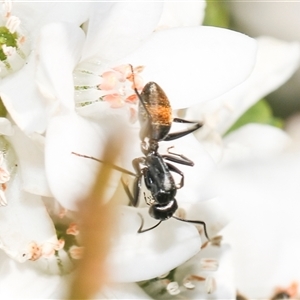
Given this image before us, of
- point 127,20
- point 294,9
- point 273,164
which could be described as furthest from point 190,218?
point 294,9

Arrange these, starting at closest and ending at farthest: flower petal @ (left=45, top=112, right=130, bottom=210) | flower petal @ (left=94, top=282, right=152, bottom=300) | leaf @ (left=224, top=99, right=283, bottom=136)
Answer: flower petal @ (left=45, top=112, right=130, bottom=210) < flower petal @ (left=94, top=282, right=152, bottom=300) < leaf @ (left=224, top=99, right=283, bottom=136)

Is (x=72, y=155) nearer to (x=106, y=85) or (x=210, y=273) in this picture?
(x=106, y=85)

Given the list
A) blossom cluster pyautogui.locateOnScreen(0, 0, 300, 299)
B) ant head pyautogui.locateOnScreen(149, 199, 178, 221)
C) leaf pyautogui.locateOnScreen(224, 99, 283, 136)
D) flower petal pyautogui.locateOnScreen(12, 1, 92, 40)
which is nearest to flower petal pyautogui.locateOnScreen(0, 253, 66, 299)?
blossom cluster pyautogui.locateOnScreen(0, 0, 300, 299)

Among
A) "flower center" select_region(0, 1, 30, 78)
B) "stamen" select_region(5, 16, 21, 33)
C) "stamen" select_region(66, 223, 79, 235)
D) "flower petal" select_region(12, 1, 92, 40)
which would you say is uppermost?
"flower petal" select_region(12, 1, 92, 40)

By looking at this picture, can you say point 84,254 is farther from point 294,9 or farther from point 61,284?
point 294,9

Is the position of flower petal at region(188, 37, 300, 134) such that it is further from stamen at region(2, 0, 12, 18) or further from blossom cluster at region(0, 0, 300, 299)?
stamen at region(2, 0, 12, 18)

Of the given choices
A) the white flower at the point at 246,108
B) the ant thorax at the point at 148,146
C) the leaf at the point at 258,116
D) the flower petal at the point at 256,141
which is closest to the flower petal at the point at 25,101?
the ant thorax at the point at 148,146

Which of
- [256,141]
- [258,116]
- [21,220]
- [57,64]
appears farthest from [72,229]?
[258,116]
